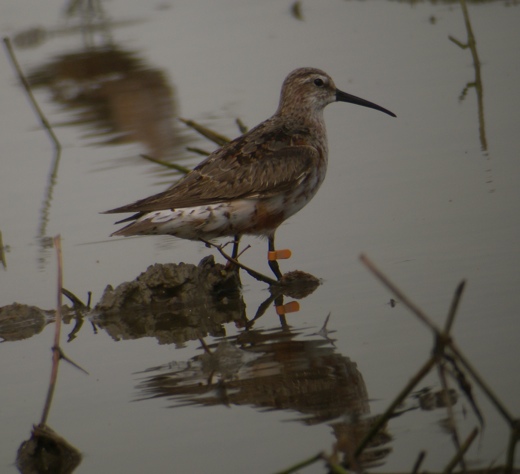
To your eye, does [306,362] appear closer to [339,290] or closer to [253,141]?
[339,290]

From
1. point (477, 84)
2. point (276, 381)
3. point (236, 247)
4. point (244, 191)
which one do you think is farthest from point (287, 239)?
point (477, 84)

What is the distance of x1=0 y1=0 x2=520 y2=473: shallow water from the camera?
481cm

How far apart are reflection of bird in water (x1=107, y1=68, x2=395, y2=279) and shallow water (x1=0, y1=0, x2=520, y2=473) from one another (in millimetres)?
397

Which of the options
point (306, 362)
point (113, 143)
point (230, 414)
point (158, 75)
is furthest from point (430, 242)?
point (158, 75)

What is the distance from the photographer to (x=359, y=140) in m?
9.67

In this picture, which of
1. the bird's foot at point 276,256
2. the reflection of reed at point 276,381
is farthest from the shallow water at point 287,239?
the bird's foot at point 276,256

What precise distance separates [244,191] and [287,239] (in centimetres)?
76

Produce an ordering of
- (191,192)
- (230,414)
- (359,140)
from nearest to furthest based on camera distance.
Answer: (230,414), (191,192), (359,140)

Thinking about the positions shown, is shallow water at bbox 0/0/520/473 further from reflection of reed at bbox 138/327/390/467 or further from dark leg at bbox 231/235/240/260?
dark leg at bbox 231/235/240/260

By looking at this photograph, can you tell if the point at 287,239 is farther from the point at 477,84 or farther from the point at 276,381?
the point at 477,84

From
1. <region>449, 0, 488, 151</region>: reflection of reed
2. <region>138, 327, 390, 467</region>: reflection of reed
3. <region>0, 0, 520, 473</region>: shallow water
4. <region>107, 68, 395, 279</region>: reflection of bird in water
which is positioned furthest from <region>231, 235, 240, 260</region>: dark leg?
<region>449, 0, 488, 151</region>: reflection of reed

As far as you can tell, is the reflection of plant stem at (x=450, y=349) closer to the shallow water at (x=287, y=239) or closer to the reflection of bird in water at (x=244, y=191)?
the shallow water at (x=287, y=239)

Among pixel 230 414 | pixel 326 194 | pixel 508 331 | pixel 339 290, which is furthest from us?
pixel 326 194

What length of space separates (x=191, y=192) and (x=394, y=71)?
16.7 feet
